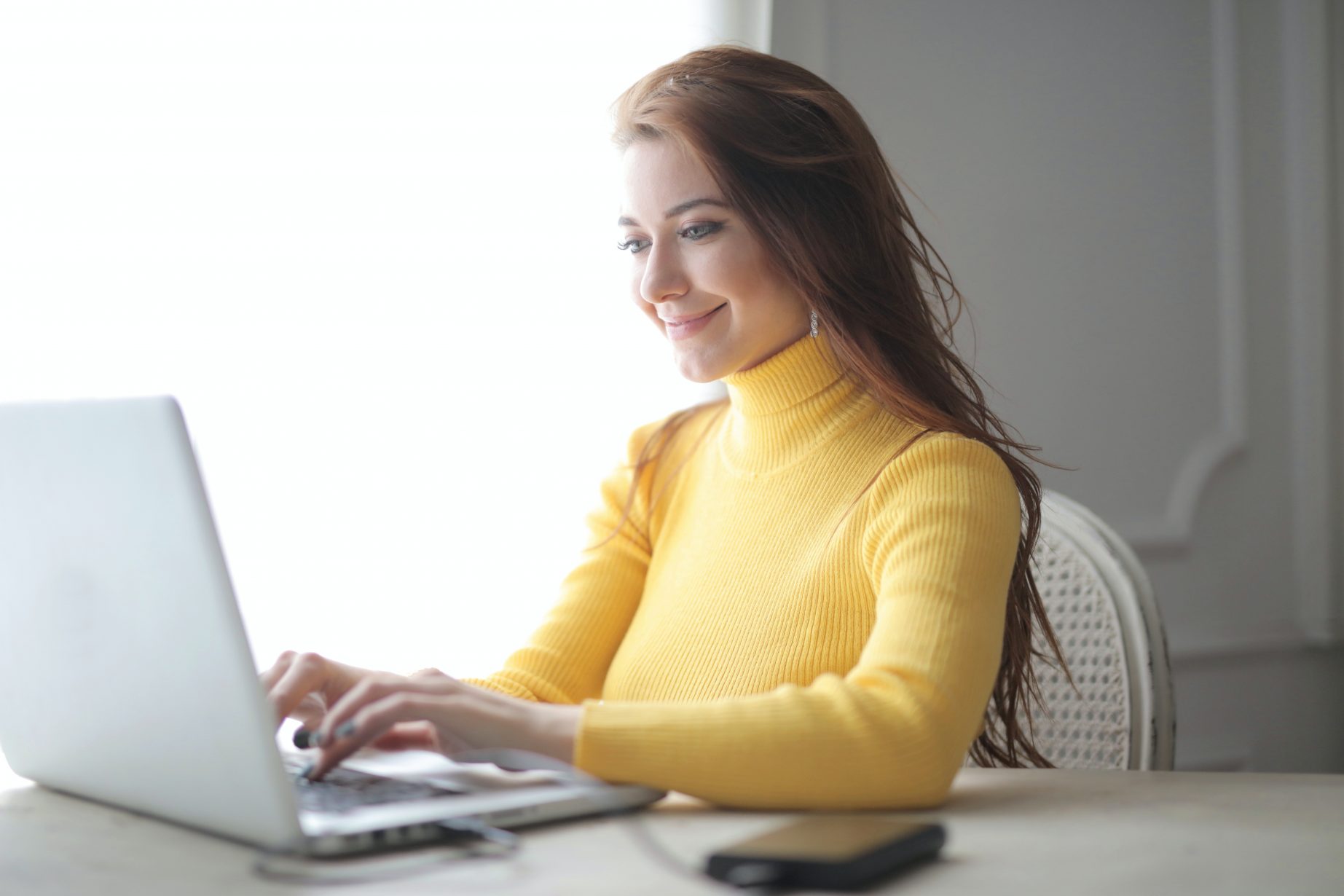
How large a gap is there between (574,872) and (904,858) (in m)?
0.18

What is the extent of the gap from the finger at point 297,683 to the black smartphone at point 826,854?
1.49 feet

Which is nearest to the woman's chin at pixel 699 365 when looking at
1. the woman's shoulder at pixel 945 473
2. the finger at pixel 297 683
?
the woman's shoulder at pixel 945 473

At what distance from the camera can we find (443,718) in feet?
2.74

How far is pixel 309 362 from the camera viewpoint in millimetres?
1609

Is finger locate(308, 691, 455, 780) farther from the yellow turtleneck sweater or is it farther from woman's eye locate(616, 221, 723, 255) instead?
woman's eye locate(616, 221, 723, 255)

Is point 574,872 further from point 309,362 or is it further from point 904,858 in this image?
point 309,362

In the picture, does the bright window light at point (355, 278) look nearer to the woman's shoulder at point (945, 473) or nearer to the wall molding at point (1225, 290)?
the woman's shoulder at point (945, 473)

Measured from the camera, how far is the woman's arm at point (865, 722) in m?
0.81

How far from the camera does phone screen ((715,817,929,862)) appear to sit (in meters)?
0.63

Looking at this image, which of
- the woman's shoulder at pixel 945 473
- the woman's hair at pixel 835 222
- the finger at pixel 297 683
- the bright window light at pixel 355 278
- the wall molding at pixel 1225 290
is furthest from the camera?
the wall molding at pixel 1225 290

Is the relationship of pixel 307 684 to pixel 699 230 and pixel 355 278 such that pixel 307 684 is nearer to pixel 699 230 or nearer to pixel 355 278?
pixel 699 230

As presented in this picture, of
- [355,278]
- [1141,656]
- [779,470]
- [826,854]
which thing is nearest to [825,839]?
[826,854]

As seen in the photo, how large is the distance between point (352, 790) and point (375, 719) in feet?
0.18

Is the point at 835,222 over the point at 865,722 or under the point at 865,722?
over
